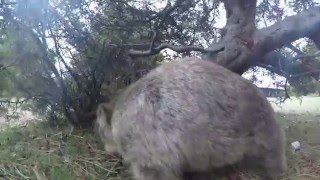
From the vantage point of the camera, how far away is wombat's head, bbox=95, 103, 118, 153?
295cm

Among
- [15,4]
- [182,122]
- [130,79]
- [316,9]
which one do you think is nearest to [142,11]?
[130,79]

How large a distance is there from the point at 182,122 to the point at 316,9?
5.54ft

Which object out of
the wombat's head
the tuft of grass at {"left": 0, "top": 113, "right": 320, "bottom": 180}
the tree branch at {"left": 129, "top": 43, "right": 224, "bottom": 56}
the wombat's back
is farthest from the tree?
the wombat's back

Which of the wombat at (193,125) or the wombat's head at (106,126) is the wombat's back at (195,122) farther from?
the wombat's head at (106,126)

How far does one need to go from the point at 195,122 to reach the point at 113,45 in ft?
4.04

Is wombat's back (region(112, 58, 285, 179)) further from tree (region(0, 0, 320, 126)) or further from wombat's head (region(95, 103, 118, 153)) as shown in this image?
tree (region(0, 0, 320, 126))

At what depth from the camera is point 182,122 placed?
8.38 ft

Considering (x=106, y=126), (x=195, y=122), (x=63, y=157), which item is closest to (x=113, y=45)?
(x=106, y=126)

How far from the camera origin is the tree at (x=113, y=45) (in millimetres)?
3268

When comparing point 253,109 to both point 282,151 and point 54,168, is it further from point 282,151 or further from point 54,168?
point 54,168

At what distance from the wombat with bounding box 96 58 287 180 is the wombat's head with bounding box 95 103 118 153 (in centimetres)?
10

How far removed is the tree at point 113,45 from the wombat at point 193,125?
72cm

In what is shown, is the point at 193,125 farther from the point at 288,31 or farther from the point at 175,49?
the point at 288,31

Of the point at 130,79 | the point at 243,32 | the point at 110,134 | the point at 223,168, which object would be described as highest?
the point at 243,32
